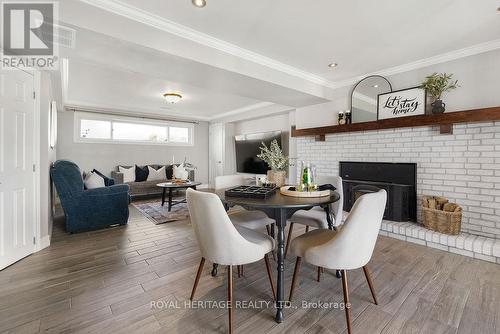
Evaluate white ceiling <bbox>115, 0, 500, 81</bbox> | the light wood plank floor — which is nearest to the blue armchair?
the light wood plank floor

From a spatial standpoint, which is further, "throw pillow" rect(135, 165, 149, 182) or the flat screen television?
"throw pillow" rect(135, 165, 149, 182)

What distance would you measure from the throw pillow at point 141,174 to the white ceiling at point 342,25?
4.68m

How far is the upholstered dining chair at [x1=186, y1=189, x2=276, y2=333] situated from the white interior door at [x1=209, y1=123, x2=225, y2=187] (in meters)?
5.71

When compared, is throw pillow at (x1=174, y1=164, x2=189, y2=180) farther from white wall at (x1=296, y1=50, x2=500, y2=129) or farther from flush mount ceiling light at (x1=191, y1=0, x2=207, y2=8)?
white wall at (x1=296, y1=50, x2=500, y2=129)

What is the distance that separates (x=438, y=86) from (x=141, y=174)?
626 cm

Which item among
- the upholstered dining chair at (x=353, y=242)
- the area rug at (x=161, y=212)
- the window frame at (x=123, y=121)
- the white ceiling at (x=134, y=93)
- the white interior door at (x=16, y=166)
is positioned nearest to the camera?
the upholstered dining chair at (x=353, y=242)

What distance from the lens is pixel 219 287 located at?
1919 millimetres

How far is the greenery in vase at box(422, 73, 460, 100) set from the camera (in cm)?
282

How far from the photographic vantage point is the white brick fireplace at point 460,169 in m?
2.57

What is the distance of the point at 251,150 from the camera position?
6.27 meters

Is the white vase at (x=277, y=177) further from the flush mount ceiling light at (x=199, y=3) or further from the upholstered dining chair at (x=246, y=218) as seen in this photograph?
A: the flush mount ceiling light at (x=199, y=3)

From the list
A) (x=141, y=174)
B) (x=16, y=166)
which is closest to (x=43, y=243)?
(x=16, y=166)

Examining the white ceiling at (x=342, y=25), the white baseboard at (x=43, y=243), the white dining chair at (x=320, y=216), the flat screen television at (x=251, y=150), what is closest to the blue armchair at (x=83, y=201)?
the white baseboard at (x=43, y=243)

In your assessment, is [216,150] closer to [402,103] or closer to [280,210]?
[402,103]
